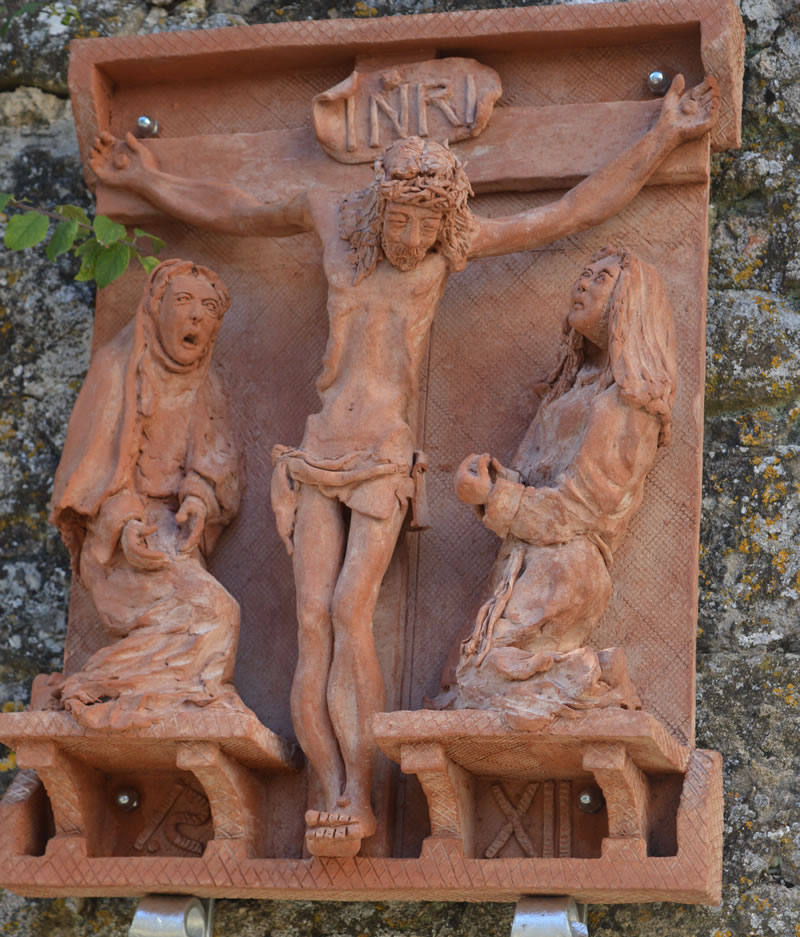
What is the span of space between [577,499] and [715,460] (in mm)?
545

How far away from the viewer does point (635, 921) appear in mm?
4961

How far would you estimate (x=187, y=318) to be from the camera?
206 inches

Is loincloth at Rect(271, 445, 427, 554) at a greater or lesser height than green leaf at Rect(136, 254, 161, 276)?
lesser

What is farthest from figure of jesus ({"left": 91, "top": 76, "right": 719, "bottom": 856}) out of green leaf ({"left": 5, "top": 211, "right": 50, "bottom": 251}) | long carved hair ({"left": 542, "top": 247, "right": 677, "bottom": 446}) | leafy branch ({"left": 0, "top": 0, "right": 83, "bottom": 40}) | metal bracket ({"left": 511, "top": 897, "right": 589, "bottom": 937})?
leafy branch ({"left": 0, "top": 0, "right": 83, "bottom": 40})

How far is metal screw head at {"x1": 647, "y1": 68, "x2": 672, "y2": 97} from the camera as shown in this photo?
542 centimetres

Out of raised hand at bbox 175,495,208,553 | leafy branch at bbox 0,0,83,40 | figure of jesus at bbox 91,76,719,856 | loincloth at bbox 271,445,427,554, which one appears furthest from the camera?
leafy branch at bbox 0,0,83,40

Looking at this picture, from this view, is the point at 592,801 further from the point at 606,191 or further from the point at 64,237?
the point at 64,237

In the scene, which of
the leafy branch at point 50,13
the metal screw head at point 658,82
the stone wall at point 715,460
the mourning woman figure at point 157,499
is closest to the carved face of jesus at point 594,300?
the stone wall at point 715,460

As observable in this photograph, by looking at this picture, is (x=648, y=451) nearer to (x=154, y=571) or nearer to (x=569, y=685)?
(x=569, y=685)

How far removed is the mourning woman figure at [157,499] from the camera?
195 inches

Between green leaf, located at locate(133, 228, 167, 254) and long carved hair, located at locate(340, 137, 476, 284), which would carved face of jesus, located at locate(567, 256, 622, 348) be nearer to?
long carved hair, located at locate(340, 137, 476, 284)

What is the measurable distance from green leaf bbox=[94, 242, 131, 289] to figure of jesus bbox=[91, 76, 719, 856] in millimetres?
305

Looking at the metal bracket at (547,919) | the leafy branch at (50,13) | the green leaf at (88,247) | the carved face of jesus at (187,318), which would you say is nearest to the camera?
the metal bracket at (547,919)

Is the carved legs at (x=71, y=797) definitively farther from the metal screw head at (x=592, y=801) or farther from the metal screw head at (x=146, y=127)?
the metal screw head at (x=146, y=127)
